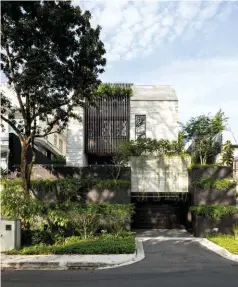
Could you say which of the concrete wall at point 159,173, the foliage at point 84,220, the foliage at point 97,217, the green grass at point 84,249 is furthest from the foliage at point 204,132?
the green grass at point 84,249

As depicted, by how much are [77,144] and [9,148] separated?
434 centimetres

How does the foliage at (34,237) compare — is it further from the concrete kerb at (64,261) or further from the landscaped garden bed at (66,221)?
the concrete kerb at (64,261)

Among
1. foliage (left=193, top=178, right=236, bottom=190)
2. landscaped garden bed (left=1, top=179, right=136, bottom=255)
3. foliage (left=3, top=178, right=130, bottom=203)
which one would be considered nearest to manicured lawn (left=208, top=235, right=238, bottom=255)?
foliage (left=193, top=178, right=236, bottom=190)

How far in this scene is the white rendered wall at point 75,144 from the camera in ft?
81.8

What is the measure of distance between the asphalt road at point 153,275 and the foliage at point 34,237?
12.2ft

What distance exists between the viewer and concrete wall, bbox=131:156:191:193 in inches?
760

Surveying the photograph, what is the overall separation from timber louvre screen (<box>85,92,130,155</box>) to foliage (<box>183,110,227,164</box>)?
515 centimetres

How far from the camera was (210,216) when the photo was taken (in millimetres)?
17047

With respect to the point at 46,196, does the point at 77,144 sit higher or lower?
higher

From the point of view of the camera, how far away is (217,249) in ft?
44.7

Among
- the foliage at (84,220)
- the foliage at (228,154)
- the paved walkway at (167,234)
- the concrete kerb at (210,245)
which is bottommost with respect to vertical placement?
the paved walkway at (167,234)

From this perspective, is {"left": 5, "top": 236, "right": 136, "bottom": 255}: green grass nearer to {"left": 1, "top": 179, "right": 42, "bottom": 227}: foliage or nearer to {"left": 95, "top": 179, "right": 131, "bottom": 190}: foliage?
{"left": 1, "top": 179, "right": 42, "bottom": 227}: foliage

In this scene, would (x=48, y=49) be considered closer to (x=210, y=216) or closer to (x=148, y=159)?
(x=148, y=159)

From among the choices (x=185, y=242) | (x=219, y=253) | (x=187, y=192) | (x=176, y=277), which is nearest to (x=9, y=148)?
(x=187, y=192)
